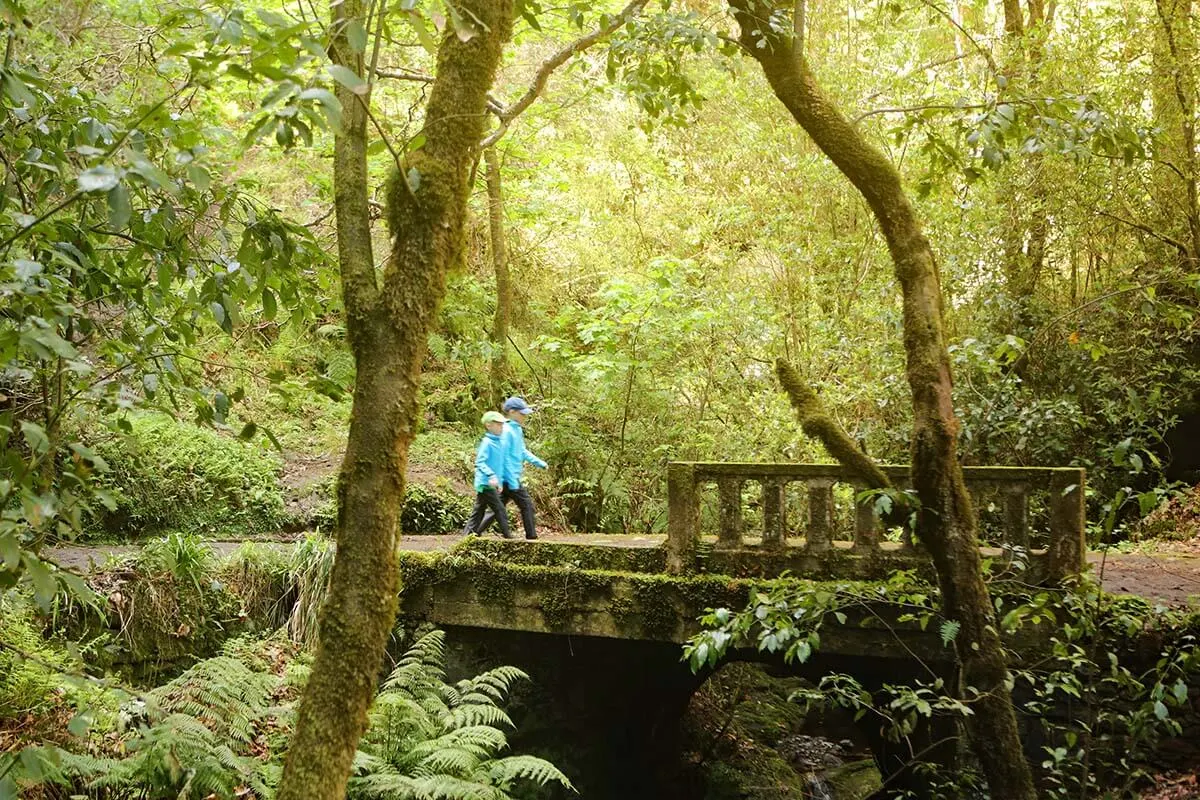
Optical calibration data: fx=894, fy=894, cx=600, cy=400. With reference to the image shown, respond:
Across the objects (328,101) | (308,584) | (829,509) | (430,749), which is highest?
(328,101)

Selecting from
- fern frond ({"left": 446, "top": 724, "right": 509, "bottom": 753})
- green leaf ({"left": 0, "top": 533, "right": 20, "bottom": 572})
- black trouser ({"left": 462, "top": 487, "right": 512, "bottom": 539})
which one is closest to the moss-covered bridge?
black trouser ({"left": 462, "top": 487, "right": 512, "bottom": 539})

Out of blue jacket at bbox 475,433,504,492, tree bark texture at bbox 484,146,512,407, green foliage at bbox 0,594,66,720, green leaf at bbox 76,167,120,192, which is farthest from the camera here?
tree bark texture at bbox 484,146,512,407

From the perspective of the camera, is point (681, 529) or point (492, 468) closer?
point (681, 529)

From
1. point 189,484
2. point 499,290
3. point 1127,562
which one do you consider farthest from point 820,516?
point 499,290

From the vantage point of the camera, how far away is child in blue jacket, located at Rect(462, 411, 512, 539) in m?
8.52

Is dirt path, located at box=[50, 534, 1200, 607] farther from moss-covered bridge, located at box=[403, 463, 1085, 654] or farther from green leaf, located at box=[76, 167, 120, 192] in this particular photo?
green leaf, located at box=[76, 167, 120, 192]

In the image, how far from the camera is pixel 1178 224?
11219mm

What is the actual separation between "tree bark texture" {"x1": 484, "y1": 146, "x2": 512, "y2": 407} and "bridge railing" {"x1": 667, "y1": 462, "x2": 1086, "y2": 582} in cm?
651

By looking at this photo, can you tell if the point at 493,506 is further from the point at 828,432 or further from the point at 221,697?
the point at 828,432

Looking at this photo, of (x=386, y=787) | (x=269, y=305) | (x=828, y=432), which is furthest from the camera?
(x=386, y=787)

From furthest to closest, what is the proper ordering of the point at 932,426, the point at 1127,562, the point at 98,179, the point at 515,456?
the point at 1127,562
the point at 515,456
the point at 932,426
the point at 98,179

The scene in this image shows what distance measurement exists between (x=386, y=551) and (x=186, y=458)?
8.76 meters

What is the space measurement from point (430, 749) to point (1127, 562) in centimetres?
716

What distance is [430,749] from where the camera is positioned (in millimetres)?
5945
